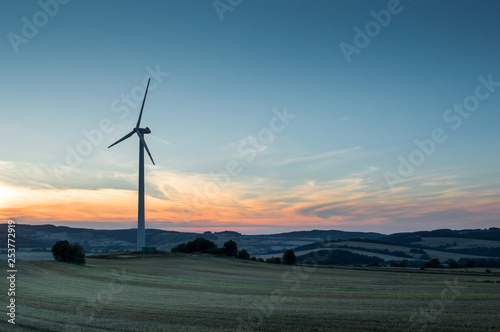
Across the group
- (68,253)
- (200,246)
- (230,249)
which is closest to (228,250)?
(230,249)

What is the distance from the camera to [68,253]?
76.1m

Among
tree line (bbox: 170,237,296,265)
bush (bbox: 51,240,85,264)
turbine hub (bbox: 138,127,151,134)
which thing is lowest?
tree line (bbox: 170,237,296,265)

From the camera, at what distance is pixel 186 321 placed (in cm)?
2280

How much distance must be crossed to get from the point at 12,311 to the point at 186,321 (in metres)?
10.9

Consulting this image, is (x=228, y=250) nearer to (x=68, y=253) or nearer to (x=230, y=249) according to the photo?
(x=230, y=249)

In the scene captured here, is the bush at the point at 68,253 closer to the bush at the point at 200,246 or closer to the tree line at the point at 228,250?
the tree line at the point at 228,250

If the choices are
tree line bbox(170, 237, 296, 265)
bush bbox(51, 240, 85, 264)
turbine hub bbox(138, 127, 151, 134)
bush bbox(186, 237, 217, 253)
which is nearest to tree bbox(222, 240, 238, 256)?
tree line bbox(170, 237, 296, 265)

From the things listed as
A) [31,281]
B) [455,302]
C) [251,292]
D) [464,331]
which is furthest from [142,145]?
[464,331]

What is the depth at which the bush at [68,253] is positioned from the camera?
7588cm

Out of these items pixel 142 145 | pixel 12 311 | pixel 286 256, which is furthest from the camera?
pixel 286 256

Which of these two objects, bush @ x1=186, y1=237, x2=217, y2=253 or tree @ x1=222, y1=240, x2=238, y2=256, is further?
bush @ x1=186, y1=237, x2=217, y2=253

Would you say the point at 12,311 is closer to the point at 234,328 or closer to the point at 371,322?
the point at 234,328

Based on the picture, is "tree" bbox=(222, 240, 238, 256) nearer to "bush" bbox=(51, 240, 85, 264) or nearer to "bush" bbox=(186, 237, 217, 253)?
"bush" bbox=(186, 237, 217, 253)

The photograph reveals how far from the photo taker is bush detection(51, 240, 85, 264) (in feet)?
249
